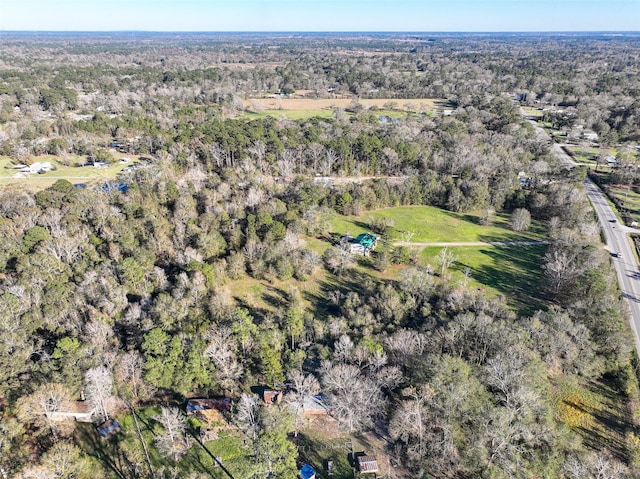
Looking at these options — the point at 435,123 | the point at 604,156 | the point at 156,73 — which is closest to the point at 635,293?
the point at 604,156

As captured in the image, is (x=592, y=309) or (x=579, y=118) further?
(x=579, y=118)

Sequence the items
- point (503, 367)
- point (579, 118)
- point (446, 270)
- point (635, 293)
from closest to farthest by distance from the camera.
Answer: point (503, 367)
point (635, 293)
point (446, 270)
point (579, 118)

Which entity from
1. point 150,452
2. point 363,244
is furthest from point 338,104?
point 150,452

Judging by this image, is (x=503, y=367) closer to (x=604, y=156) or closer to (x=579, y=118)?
(x=604, y=156)

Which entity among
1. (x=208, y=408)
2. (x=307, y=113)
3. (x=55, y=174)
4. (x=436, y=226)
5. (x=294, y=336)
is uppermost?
(x=307, y=113)

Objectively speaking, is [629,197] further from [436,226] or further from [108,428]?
[108,428]

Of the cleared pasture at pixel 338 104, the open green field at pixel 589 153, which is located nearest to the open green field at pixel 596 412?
the open green field at pixel 589 153

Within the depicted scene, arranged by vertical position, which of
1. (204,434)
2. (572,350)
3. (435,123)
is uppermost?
(435,123)
